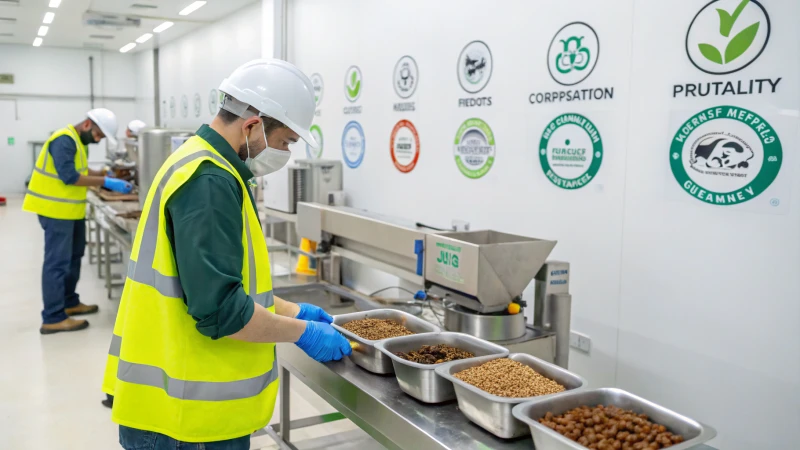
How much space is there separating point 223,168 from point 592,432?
988mm

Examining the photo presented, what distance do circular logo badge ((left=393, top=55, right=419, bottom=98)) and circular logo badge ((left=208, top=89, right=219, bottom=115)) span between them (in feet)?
14.6

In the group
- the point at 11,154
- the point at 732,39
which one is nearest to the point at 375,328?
the point at 732,39

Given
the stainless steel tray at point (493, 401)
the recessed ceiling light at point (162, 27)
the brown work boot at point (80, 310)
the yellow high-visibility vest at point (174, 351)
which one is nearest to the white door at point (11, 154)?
the recessed ceiling light at point (162, 27)

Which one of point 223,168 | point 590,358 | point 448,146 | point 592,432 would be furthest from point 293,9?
point 592,432

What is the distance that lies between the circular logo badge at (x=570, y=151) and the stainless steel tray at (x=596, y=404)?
1.74 m

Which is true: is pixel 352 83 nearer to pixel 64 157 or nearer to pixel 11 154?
pixel 64 157

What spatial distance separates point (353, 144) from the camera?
17.3ft

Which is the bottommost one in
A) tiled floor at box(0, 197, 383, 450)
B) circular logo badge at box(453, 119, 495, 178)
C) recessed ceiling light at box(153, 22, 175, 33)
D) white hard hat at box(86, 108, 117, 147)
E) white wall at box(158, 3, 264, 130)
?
tiled floor at box(0, 197, 383, 450)

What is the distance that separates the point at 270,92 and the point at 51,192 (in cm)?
378

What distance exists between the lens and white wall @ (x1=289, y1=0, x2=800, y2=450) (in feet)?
7.86

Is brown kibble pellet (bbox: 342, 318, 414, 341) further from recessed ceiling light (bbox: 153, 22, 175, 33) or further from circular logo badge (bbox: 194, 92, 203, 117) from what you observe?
recessed ceiling light (bbox: 153, 22, 175, 33)

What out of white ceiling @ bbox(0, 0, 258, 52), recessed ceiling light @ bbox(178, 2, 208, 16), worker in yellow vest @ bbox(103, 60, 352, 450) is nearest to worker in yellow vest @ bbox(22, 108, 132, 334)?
white ceiling @ bbox(0, 0, 258, 52)

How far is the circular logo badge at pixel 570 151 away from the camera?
3.10m

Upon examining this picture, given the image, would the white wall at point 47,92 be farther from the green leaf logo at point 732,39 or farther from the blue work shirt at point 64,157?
the green leaf logo at point 732,39
